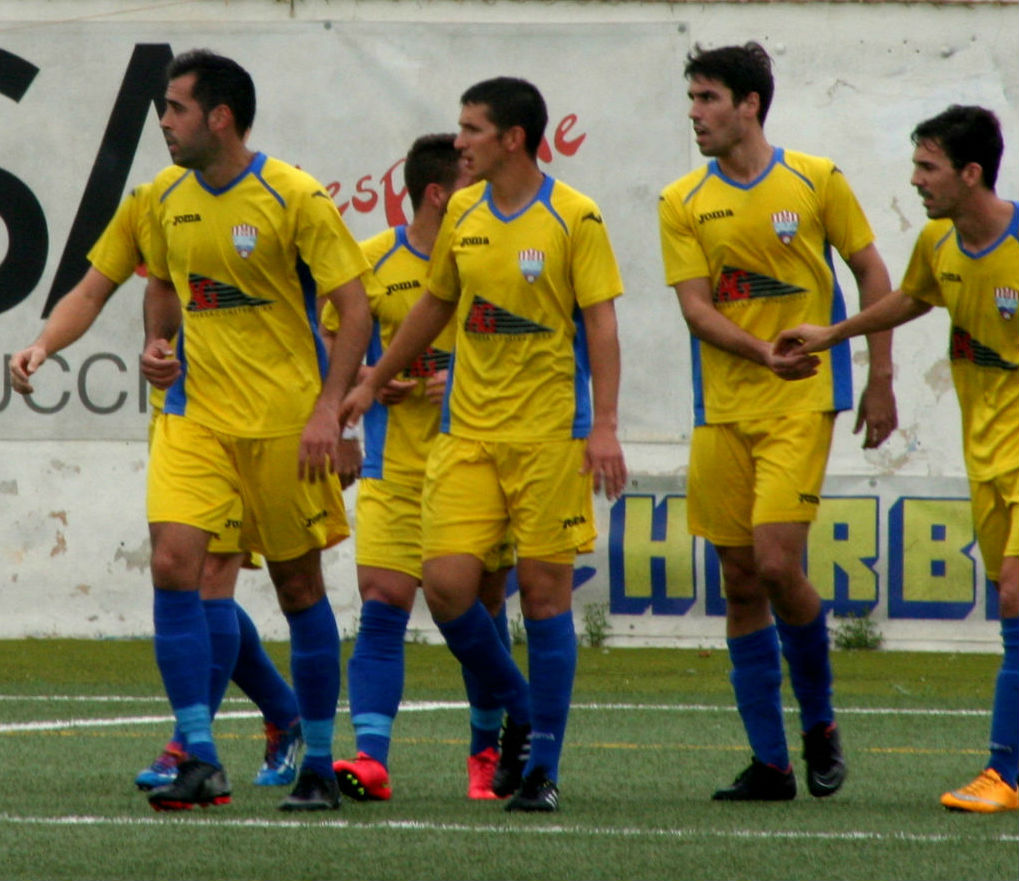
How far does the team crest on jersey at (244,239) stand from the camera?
6113 mm

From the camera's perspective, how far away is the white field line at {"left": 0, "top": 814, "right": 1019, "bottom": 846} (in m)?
5.49

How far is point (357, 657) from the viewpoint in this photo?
22.0 feet

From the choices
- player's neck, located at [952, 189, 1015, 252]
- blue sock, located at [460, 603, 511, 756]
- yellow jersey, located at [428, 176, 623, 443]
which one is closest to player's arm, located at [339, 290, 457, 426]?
yellow jersey, located at [428, 176, 623, 443]

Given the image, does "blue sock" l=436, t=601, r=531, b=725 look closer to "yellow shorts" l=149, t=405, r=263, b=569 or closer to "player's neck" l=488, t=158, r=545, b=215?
"yellow shorts" l=149, t=405, r=263, b=569

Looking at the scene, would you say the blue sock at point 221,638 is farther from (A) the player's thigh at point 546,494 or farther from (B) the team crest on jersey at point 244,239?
(B) the team crest on jersey at point 244,239

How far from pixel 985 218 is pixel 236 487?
7.68 ft

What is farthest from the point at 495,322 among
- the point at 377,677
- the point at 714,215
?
the point at 377,677

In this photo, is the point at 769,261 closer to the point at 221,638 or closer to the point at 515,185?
the point at 515,185

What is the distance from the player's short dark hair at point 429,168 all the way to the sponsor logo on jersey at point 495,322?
3.51 ft

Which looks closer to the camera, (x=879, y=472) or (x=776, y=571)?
(x=776, y=571)

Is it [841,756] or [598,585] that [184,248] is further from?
[598,585]

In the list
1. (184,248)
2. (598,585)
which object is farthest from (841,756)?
(598,585)

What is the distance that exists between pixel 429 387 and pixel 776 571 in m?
1.40

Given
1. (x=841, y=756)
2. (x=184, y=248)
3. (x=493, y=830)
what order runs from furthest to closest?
(x=841, y=756) < (x=184, y=248) < (x=493, y=830)
